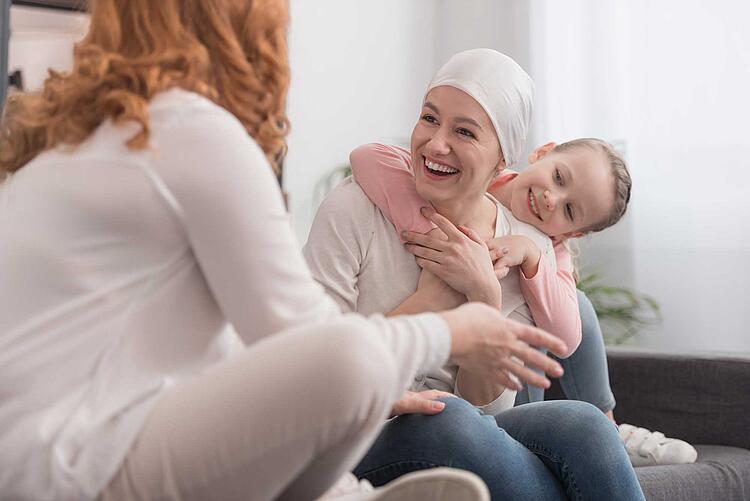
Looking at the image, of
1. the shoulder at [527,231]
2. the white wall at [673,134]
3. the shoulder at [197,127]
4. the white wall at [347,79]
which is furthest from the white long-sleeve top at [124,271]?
the white wall at [347,79]

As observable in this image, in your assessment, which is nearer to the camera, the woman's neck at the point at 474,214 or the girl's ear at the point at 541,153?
the woman's neck at the point at 474,214

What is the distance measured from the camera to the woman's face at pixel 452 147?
5.64 feet

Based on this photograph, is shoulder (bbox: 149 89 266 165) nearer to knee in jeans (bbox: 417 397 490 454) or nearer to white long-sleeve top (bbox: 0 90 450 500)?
white long-sleeve top (bbox: 0 90 450 500)

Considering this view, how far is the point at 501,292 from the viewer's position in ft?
5.88

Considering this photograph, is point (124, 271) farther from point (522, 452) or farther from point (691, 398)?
point (691, 398)

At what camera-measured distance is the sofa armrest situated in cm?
238

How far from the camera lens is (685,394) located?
244cm

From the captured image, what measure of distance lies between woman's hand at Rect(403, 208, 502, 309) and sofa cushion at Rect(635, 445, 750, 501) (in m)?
0.54

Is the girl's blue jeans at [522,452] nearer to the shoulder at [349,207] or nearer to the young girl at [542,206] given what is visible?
the young girl at [542,206]

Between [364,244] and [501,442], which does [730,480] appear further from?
[364,244]

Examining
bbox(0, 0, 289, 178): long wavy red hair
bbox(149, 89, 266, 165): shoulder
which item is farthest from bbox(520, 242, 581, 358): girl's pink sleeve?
bbox(149, 89, 266, 165): shoulder

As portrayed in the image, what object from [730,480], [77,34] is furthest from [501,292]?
[77,34]

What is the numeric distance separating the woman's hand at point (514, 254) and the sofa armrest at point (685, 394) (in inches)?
31.6

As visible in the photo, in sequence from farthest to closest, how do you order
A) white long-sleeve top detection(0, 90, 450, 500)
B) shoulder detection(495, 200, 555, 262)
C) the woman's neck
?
shoulder detection(495, 200, 555, 262) < the woman's neck < white long-sleeve top detection(0, 90, 450, 500)
